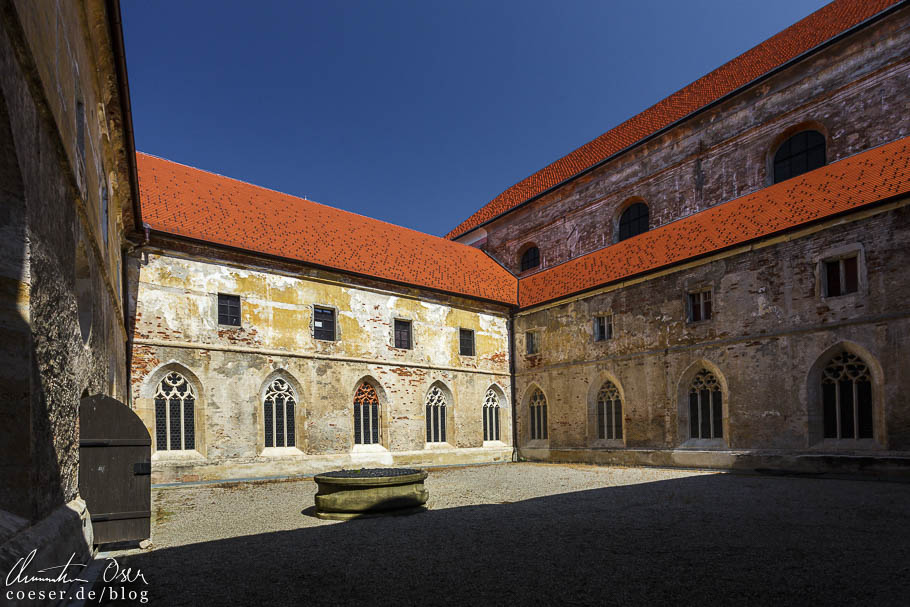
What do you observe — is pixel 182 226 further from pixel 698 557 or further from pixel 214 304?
pixel 698 557

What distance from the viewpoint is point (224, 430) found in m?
14.7

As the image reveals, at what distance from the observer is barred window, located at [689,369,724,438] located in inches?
597

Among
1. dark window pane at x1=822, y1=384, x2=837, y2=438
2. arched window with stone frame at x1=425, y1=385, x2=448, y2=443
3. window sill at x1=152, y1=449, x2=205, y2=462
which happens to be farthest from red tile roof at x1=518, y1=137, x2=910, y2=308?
window sill at x1=152, y1=449, x2=205, y2=462

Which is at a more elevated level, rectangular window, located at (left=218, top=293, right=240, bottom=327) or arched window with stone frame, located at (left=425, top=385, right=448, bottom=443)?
rectangular window, located at (left=218, top=293, right=240, bottom=327)

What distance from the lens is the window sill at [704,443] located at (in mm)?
14867

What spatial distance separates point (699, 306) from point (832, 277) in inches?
131

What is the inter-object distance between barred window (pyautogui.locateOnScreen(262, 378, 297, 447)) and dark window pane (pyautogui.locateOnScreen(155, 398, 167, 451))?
2.47 m

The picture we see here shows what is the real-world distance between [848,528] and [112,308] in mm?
11480

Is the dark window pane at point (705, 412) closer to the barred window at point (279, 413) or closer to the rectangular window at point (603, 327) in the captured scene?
the rectangular window at point (603, 327)

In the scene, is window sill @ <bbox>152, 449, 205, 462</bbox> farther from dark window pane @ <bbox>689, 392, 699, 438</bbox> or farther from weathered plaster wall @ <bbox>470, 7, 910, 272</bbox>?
weathered plaster wall @ <bbox>470, 7, 910, 272</bbox>

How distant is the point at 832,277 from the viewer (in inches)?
526

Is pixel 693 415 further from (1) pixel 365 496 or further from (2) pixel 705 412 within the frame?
(1) pixel 365 496

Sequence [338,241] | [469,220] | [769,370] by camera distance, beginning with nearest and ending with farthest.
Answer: [769,370] < [338,241] < [469,220]

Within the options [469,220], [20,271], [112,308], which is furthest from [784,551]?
[469,220]
